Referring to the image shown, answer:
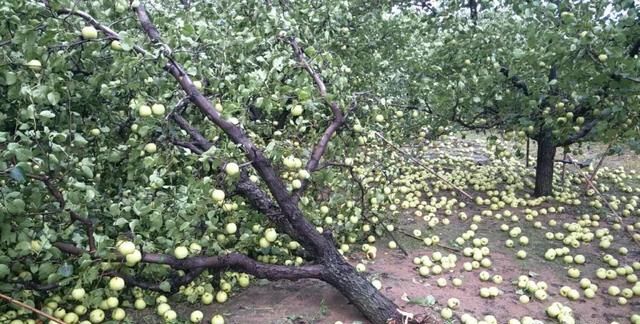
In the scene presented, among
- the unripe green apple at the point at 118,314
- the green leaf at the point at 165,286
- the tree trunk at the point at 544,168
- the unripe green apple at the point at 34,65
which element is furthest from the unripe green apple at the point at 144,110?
the tree trunk at the point at 544,168

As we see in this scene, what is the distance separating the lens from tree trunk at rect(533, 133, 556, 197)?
6.70 metres

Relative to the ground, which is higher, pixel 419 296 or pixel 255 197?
pixel 255 197

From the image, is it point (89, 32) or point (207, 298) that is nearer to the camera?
point (89, 32)

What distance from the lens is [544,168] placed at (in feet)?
22.3

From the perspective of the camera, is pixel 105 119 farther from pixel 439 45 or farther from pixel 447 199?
pixel 447 199

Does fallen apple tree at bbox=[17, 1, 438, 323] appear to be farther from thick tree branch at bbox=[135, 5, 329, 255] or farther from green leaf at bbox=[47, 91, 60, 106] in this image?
green leaf at bbox=[47, 91, 60, 106]

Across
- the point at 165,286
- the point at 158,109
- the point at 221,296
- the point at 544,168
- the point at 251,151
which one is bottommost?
the point at 544,168

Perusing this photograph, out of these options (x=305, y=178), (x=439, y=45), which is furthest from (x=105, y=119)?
(x=439, y=45)

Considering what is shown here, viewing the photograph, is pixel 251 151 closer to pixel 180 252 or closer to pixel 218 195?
pixel 218 195

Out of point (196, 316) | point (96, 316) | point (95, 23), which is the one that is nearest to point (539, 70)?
point (196, 316)

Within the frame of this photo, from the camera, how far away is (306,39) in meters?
5.10

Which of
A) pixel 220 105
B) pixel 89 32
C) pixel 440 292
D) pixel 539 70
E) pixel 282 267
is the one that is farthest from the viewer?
pixel 539 70

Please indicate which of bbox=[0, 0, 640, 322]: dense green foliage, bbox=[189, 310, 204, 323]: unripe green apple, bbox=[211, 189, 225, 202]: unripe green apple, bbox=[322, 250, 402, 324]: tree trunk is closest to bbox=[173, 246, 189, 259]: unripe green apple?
bbox=[0, 0, 640, 322]: dense green foliage

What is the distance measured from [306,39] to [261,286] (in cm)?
251
